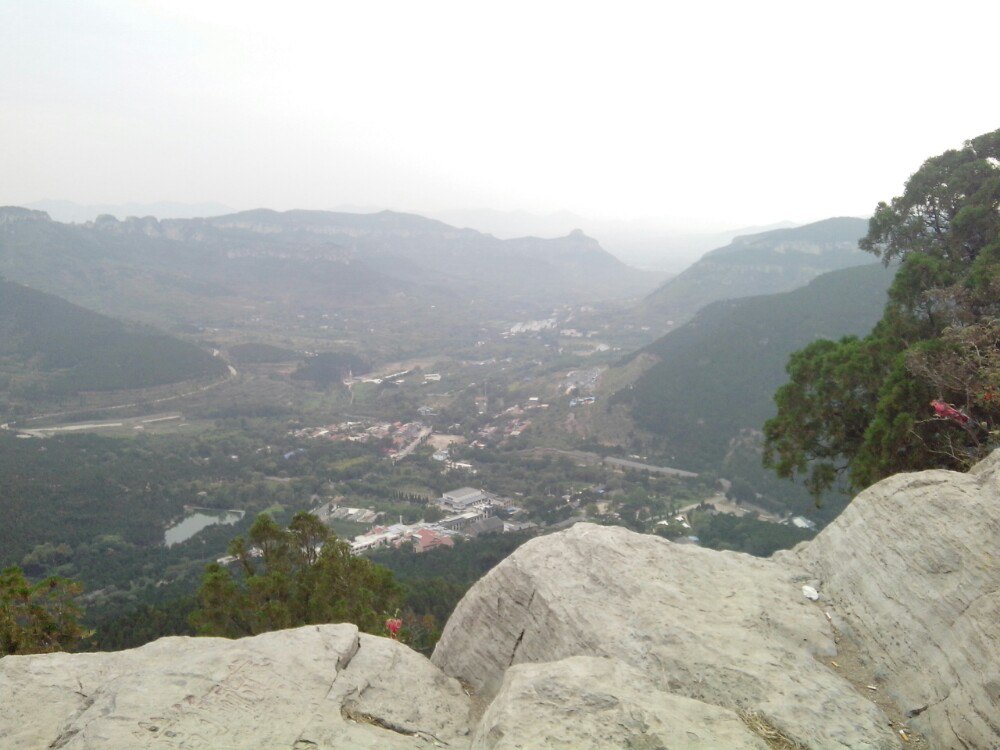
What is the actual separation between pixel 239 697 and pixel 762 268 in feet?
552

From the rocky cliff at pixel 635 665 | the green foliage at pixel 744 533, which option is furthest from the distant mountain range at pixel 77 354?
the rocky cliff at pixel 635 665

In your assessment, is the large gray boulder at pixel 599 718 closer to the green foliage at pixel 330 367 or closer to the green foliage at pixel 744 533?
the green foliage at pixel 744 533

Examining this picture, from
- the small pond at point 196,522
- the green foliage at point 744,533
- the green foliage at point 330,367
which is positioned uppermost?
the green foliage at point 744,533

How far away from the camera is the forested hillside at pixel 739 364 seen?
63.9m

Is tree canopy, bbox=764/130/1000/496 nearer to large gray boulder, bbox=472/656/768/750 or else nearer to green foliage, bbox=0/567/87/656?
large gray boulder, bbox=472/656/768/750

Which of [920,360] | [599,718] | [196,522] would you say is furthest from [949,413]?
[196,522]

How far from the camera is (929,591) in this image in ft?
23.3

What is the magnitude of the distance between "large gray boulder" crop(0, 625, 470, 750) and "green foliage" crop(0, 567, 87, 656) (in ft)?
18.8

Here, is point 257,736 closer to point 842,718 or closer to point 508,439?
point 842,718

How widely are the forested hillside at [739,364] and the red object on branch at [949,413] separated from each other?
1974 inches

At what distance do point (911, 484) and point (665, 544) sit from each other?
3427 millimetres

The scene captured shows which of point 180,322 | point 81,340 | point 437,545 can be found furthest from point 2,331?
point 437,545

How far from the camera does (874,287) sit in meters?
70.9

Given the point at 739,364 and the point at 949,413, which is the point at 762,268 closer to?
the point at 739,364
